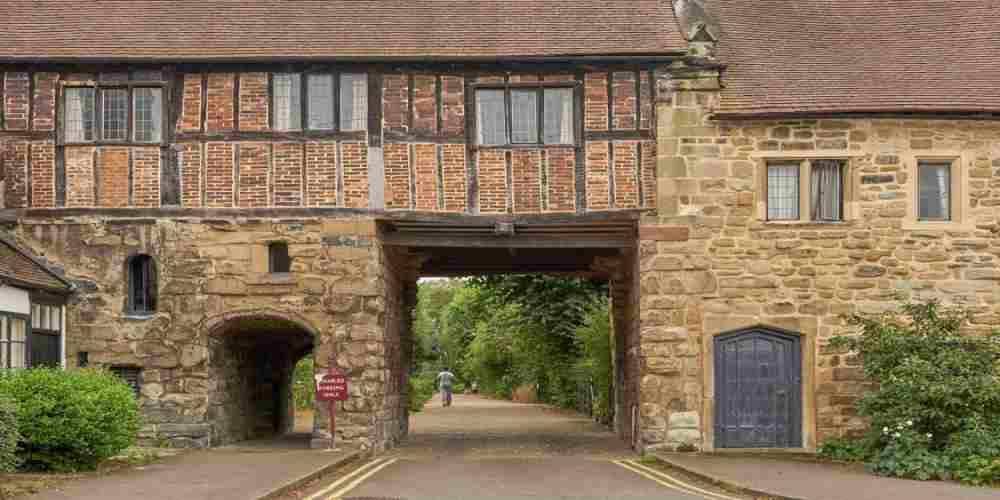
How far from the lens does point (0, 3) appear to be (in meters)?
23.6

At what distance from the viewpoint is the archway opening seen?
22.7 m

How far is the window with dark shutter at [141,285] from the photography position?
2247 cm

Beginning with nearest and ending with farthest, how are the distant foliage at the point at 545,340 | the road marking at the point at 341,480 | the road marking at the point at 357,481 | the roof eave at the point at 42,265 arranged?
the road marking at the point at 341,480, the road marking at the point at 357,481, the roof eave at the point at 42,265, the distant foliage at the point at 545,340

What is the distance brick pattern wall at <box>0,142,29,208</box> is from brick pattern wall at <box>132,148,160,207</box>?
1.79 m

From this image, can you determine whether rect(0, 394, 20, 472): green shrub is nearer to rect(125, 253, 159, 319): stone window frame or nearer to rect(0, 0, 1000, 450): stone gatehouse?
rect(0, 0, 1000, 450): stone gatehouse

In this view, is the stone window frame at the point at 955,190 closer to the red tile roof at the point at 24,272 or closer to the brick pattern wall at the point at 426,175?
the brick pattern wall at the point at 426,175

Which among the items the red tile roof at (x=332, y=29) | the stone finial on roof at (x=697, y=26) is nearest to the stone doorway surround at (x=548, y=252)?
the red tile roof at (x=332, y=29)

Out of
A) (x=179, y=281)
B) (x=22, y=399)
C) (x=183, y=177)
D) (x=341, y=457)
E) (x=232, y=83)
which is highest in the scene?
(x=232, y=83)

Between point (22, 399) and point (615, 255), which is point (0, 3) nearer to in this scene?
point (22, 399)

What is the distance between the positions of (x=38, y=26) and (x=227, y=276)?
17.9ft

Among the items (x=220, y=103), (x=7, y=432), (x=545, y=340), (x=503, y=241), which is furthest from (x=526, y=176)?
(x=545, y=340)

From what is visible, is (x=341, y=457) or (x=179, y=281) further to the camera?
(x=179, y=281)

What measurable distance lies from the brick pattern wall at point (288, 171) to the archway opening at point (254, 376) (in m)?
2.06

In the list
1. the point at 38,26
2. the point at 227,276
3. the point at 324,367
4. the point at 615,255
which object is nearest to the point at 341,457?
the point at 324,367
